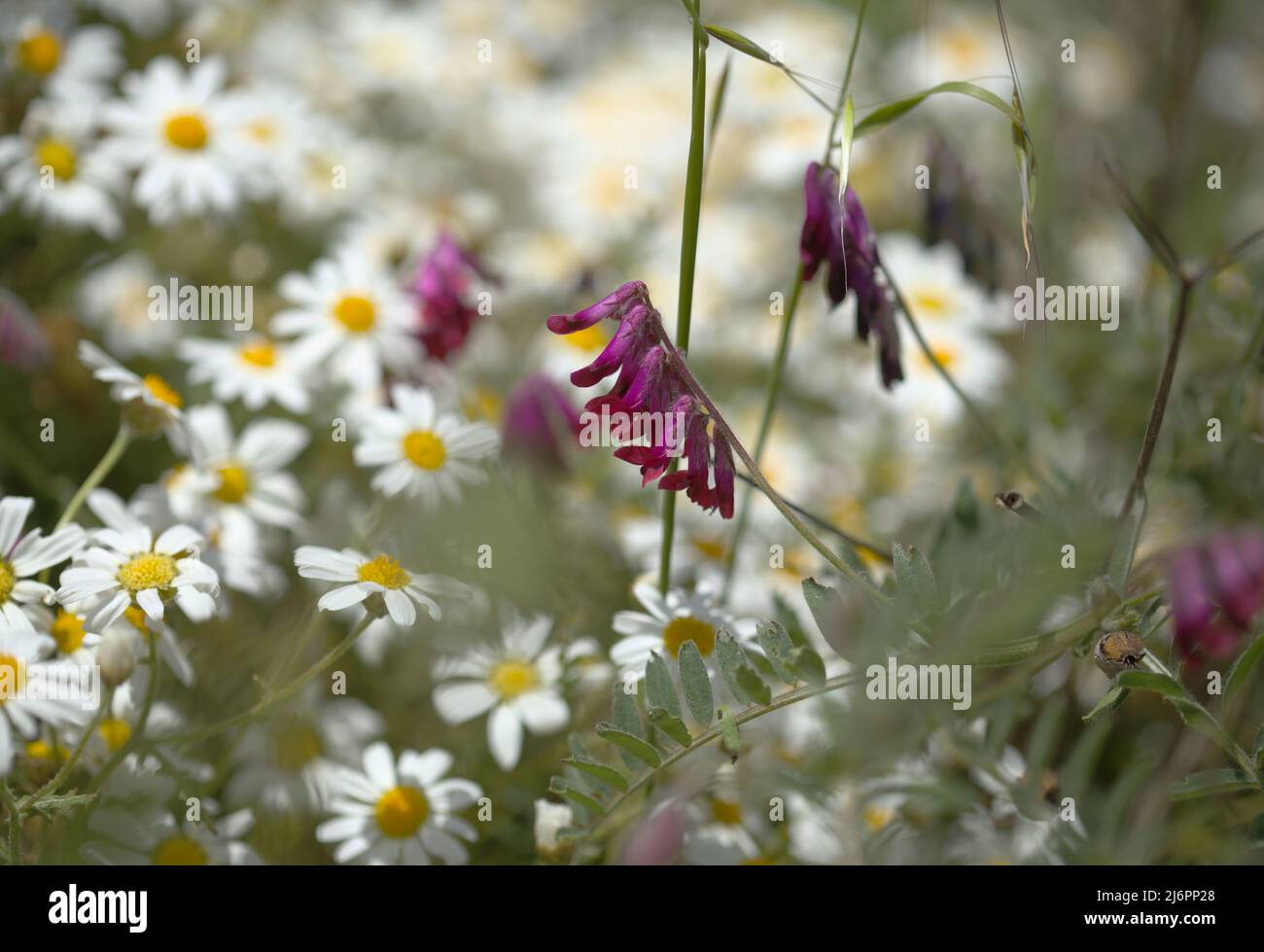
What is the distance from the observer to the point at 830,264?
2.91 ft

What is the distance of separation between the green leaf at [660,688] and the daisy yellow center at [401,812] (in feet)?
0.80

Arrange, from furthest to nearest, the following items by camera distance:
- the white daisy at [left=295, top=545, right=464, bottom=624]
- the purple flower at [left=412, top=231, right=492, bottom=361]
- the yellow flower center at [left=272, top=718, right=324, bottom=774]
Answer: the purple flower at [left=412, top=231, right=492, bottom=361]
the yellow flower center at [left=272, top=718, right=324, bottom=774]
the white daisy at [left=295, top=545, right=464, bottom=624]

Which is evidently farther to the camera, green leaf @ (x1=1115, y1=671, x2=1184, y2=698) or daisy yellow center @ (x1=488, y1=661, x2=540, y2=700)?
daisy yellow center @ (x1=488, y1=661, x2=540, y2=700)

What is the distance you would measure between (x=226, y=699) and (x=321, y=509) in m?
0.22

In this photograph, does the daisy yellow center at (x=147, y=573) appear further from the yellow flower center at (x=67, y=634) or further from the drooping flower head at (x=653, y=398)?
the drooping flower head at (x=653, y=398)

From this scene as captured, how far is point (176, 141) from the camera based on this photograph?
1298mm

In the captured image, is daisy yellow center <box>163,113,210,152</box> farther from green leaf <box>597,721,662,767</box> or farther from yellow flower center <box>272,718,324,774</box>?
green leaf <box>597,721,662,767</box>

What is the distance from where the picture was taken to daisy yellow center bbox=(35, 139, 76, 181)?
1.30 m

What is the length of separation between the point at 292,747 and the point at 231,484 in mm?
258

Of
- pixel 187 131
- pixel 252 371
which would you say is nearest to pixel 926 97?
pixel 252 371

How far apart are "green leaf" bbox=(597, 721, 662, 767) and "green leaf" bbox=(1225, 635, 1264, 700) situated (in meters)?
0.40

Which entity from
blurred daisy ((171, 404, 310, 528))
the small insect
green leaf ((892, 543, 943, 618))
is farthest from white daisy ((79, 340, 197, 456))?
the small insect

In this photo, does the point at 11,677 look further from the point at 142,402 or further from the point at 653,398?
the point at 653,398
